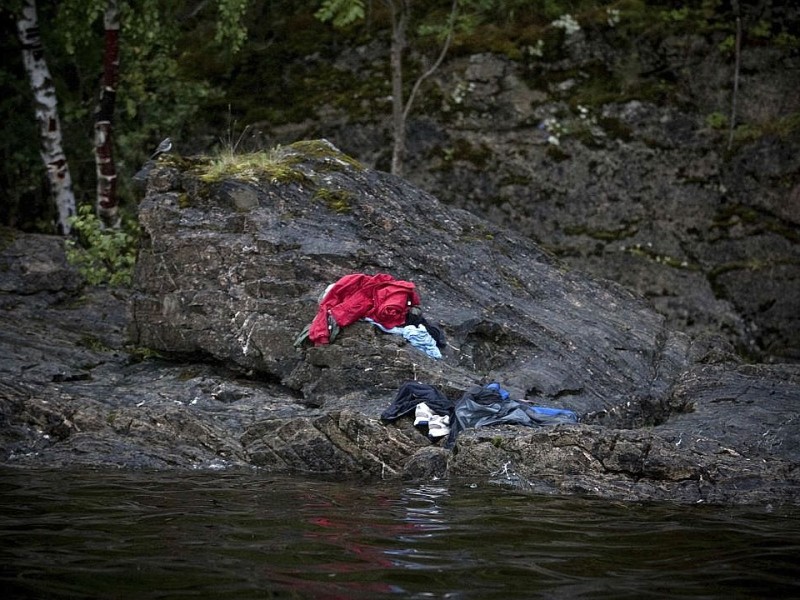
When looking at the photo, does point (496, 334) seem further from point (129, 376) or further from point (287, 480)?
point (129, 376)

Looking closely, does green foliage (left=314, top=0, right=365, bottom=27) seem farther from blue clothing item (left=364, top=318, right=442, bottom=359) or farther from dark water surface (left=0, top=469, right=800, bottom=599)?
dark water surface (left=0, top=469, right=800, bottom=599)

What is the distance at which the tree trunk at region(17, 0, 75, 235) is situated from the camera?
16.4 metres

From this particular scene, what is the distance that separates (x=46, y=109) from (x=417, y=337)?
10540mm

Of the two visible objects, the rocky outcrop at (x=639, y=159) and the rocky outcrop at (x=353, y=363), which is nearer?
the rocky outcrop at (x=353, y=363)

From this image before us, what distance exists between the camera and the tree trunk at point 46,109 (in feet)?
53.8

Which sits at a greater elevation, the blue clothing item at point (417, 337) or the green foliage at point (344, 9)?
the green foliage at point (344, 9)

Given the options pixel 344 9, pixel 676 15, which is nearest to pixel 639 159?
pixel 676 15

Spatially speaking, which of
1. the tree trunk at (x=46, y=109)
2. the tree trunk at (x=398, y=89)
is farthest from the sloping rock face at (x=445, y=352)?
the tree trunk at (x=398, y=89)

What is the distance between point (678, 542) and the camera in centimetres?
603

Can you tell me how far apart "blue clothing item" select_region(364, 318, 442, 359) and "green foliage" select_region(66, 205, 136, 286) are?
19.5 ft

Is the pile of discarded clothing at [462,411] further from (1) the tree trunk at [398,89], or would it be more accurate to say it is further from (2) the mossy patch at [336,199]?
(1) the tree trunk at [398,89]

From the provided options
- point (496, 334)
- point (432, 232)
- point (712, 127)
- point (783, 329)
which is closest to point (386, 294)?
point (496, 334)

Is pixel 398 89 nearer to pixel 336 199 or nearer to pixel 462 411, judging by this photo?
pixel 336 199

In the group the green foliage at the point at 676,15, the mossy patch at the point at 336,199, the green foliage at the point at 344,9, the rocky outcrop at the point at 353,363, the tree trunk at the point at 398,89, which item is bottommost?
the rocky outcrop at the point at 353,363
